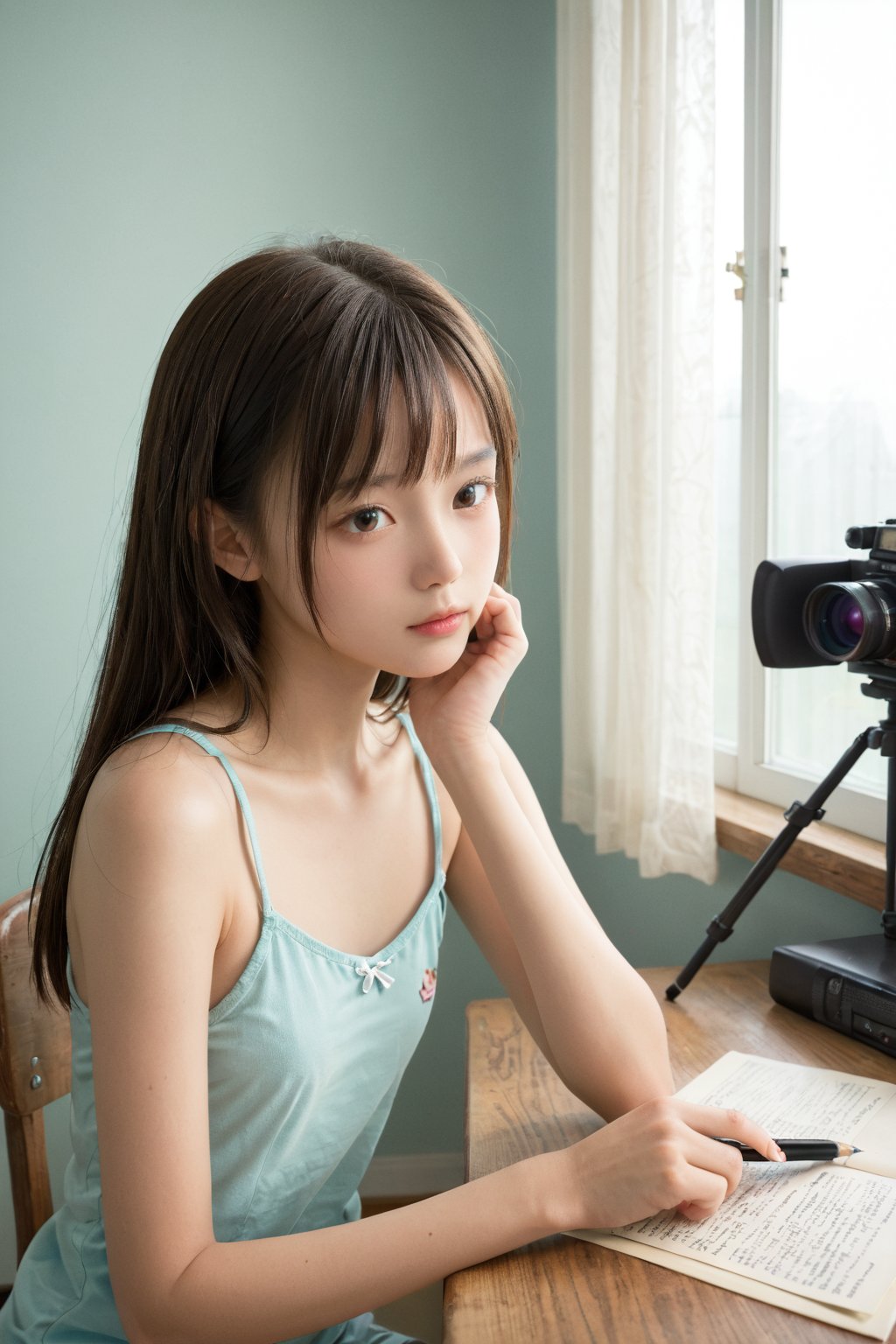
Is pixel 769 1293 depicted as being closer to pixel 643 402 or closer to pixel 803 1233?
pixel 803 1233

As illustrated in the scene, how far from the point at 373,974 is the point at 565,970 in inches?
6.8

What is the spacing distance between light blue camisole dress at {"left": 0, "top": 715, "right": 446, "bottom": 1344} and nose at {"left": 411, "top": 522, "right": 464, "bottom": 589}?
0.78ft

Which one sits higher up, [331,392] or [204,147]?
[204,147]

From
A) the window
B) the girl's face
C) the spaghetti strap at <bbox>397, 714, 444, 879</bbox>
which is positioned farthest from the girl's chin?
the window

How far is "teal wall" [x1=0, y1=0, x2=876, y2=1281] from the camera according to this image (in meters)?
2.15

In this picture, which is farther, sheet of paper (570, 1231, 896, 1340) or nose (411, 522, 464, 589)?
nose (411, 522, 464, 589)

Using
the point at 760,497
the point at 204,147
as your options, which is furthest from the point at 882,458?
the point at 204,147

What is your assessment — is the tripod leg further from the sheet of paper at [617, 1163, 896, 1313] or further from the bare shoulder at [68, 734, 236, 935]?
the bare shoulder at [68, 734, 236, 935]

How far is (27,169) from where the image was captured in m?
2.14

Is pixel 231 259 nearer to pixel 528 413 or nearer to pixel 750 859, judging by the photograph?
pixel 528 413

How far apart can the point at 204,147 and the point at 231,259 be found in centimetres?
22

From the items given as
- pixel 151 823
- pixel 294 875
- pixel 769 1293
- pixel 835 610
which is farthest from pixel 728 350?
pixel 769 1293

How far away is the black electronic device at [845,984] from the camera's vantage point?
1.13m

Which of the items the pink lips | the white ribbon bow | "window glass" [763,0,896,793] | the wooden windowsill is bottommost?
the wooden windowsill
